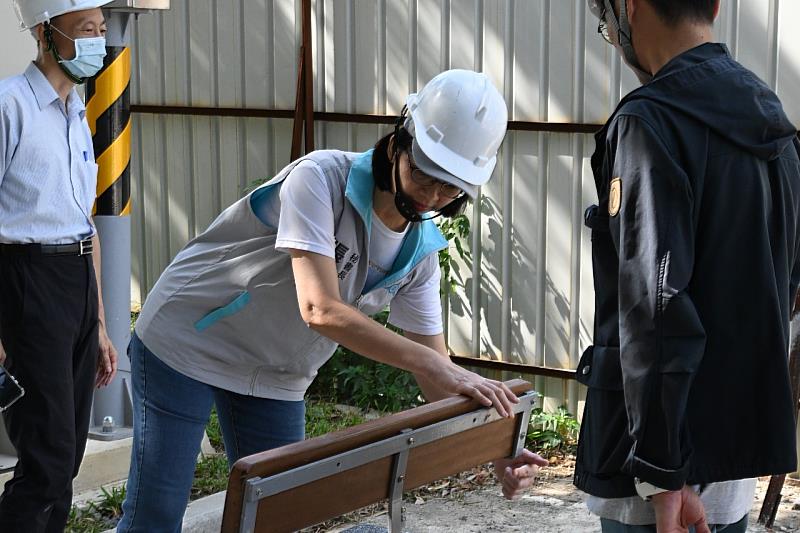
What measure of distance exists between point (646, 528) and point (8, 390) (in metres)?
2.30

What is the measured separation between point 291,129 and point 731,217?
18.7 feet

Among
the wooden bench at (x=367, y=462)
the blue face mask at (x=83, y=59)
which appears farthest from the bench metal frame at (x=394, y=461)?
the blue face mask at (x=83, y=59)

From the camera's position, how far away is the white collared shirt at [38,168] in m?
3.94

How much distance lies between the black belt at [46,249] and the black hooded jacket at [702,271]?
2.34 m

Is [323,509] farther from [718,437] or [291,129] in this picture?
[291,129]

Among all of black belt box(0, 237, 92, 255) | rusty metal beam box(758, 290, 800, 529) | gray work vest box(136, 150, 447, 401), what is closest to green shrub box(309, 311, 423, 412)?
rusty metal beam box(758, 290, 800, 529)

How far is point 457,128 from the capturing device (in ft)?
9.64

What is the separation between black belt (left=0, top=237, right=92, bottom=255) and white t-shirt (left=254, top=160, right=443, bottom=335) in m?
1.07

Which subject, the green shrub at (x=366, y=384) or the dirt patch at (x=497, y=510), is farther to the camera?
the green shrub at (x=366, y=384)

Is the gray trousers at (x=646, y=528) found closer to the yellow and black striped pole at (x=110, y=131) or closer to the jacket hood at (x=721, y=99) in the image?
the jacket hood at (x=721, y=99)

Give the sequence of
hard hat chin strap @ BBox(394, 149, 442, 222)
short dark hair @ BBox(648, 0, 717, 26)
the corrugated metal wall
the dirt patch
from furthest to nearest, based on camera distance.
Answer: the corrugated metal wall → the dirt patch → hard hat chin strap @ BBox(394, 149, 442, 222) → short dark hair @ BBox(648, 0, 717, 26)

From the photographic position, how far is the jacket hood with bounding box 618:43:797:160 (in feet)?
7.09

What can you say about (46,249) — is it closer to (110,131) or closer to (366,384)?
(110,131)

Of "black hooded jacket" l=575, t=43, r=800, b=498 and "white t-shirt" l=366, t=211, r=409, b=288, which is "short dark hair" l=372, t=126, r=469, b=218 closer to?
Answer: "white t-shirt" l=366, t=211, r=409, b=288
